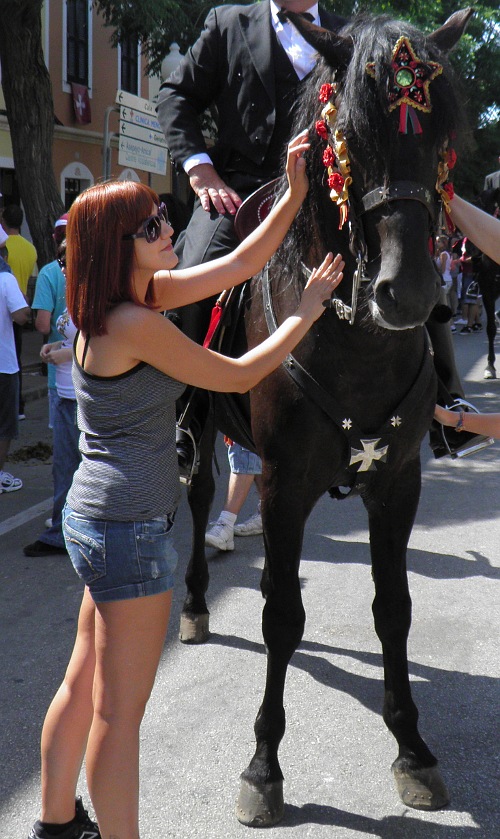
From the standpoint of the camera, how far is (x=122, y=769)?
2.36 meters

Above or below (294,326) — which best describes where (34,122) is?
above

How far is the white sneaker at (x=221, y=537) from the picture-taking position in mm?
5523

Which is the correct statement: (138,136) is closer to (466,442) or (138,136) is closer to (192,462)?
(192,462)

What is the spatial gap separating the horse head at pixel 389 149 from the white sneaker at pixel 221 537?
10.3ft

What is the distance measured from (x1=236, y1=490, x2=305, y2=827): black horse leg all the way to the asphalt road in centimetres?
7

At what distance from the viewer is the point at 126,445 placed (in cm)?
237

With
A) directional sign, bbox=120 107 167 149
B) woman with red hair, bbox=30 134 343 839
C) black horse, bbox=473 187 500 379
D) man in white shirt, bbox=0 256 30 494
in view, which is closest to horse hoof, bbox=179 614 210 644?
woman with red hair, bbox=30 134 343 839

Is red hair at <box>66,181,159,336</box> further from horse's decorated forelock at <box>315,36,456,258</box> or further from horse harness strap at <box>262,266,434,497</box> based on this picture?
horse harness strap at <box>262,266,434,497</box>

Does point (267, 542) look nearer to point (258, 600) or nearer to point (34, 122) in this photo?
point (258, 600)

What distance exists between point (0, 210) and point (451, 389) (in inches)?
297

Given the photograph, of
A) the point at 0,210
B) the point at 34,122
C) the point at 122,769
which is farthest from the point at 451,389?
the point at 34,122

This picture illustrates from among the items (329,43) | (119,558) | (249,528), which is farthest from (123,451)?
(249,528)

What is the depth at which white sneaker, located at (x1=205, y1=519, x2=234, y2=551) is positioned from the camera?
5523 millimetres

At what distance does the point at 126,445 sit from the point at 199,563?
7.23ft
